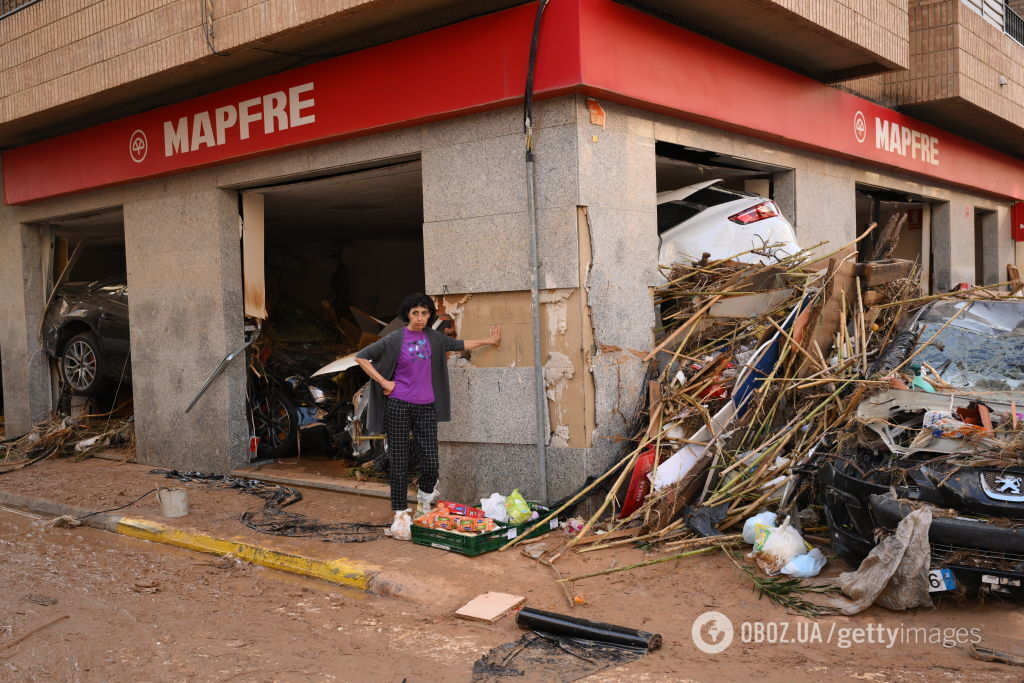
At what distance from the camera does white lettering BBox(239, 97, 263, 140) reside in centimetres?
859

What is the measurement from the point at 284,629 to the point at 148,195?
6850mm

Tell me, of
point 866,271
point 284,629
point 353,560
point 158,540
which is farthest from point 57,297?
point 866,271

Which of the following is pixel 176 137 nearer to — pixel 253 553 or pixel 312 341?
pixel 312 341

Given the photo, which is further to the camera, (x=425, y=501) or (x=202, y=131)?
(x=202, y=131)

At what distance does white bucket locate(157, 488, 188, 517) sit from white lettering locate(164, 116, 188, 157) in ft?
13.0

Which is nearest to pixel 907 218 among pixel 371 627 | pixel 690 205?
pixel 690 205

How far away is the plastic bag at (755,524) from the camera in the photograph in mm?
5536

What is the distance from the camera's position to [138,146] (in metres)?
9.84

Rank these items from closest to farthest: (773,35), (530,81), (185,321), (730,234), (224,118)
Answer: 1. (530,81)
2. (730,234)
3. (773,35)
4. (224,118)
5. (185,321)

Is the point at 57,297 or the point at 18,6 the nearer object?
the point at 18,6

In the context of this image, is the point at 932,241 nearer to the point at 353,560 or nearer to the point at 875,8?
the point at 875,8

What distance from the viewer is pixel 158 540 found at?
718 centimetres

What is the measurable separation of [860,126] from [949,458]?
6.80 meters

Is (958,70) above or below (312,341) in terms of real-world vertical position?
above
